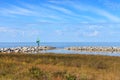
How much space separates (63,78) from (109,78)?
3787 mm

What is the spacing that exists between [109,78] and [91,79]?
5.29 feet

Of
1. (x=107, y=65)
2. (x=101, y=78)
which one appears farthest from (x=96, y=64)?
(x=101, y=78)

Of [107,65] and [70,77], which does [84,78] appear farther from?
[107,65]

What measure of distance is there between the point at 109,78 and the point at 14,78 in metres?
6.64

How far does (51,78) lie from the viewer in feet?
64.6

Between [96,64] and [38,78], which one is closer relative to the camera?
[38,78]

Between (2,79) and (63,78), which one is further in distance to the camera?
(63,78)

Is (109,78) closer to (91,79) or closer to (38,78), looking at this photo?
(91,79)

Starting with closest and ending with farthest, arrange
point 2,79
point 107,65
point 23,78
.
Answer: point 2,79 → point 23,78 → point 107,65

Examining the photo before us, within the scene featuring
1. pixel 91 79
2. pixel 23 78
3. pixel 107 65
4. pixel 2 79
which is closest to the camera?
pixel 2 79

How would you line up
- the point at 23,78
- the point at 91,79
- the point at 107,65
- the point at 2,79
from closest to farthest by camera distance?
the point at 2,79 → the point at 23,78 → the point at 91,79 → the point at 107,65

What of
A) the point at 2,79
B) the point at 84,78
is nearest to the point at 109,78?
the point at 84,78

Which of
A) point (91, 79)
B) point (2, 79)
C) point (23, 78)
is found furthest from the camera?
point (91, 79)

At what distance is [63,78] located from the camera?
2002cm
